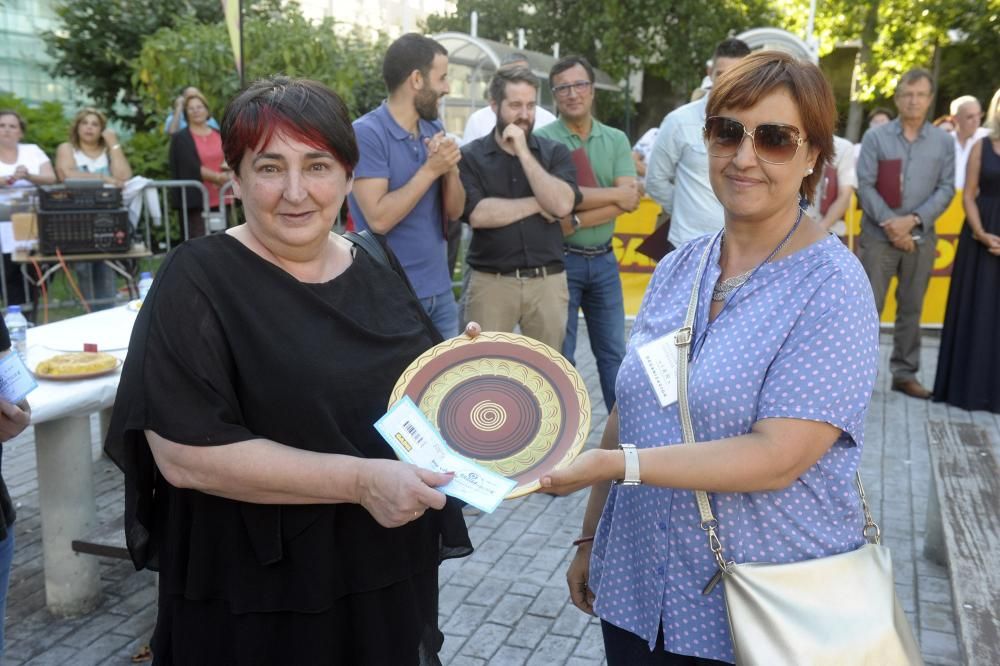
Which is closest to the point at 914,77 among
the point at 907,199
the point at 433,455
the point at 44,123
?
the point at 907,199

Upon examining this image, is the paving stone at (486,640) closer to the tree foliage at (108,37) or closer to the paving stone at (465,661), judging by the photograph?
the paving stone at (465,661)

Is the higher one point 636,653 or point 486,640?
point 636,653

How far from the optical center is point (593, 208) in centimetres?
553

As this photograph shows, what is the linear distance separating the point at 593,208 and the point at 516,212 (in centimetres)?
72

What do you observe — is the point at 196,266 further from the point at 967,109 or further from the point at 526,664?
the point at 967,109

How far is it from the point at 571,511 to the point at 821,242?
338 centimetres

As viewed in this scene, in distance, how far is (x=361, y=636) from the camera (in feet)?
6.88

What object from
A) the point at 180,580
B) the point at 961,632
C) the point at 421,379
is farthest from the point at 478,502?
the point at 961,632

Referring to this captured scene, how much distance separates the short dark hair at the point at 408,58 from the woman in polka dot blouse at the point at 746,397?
2.99 meters

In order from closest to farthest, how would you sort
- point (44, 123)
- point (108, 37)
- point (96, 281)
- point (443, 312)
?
point (443, 312) < point (96, 281) < point (44, 123) < point (108, 37)

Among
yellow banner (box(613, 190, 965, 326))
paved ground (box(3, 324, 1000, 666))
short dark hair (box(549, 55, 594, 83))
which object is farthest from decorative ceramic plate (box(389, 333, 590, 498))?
yellow banner (box(613, 190, 965, 326))

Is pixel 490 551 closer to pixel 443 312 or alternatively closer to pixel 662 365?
pixel 443 312

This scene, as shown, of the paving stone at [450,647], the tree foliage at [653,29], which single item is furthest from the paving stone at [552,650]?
the tree foliage at [653,29]

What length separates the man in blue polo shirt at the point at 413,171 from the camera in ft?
14.9
